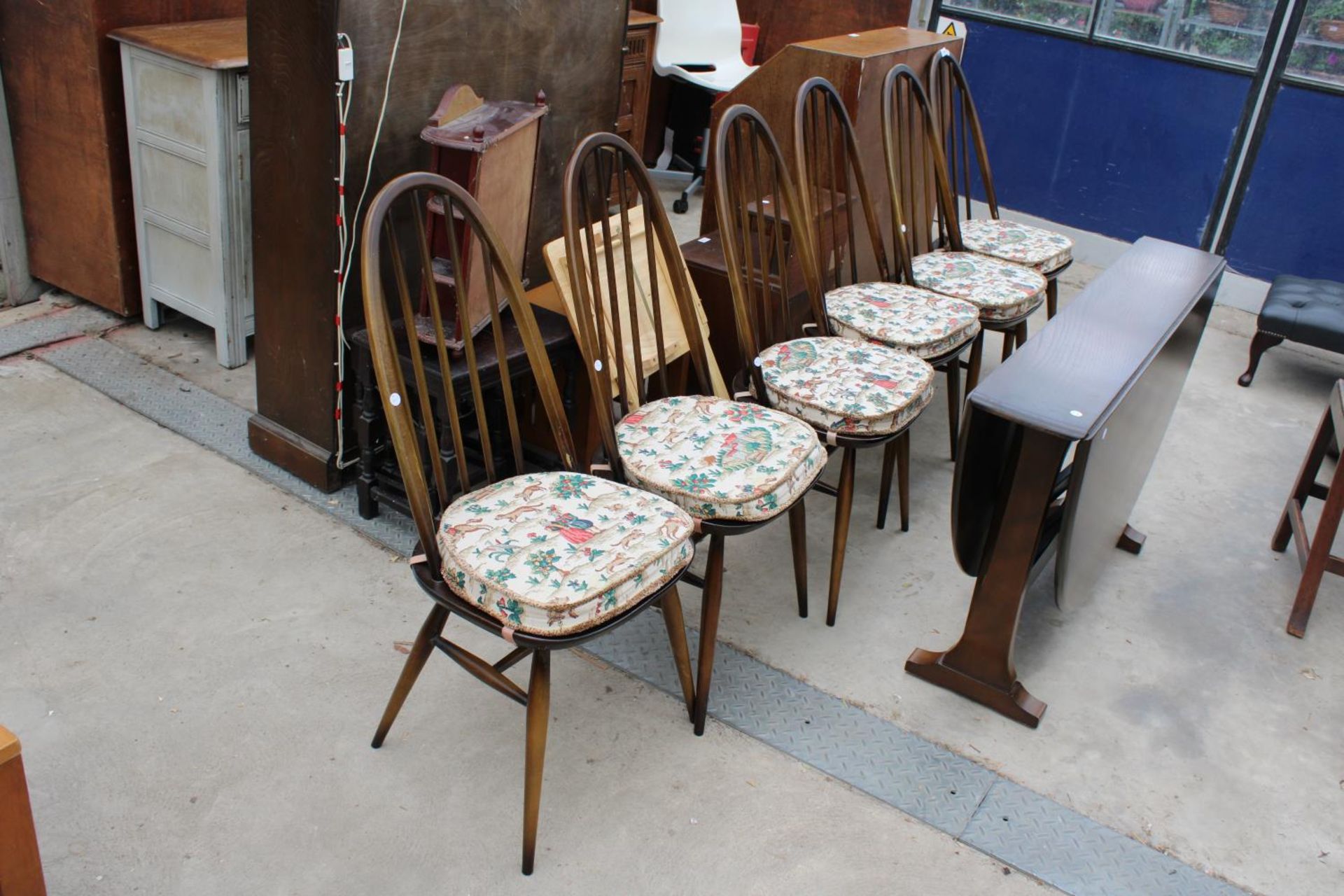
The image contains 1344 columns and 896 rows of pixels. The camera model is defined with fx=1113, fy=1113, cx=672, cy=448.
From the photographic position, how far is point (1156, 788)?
2.15 m

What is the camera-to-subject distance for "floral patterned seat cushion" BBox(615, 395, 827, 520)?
1.97 meters

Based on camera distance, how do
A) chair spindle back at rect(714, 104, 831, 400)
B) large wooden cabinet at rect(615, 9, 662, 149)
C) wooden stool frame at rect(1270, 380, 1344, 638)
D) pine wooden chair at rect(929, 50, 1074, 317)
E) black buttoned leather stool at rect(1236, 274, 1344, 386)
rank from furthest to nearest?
1. large wooden cabinet at rect(615, 9, 662, 149)
2. black buttoned leather stool at rect(1236, 274, 1344, 386)
3. pine wooden chair at rect(929, 50, 1074, 317)
4. wooden stool frame at rect(1270, 380, 1344, 638)
5. chair spindle back at rect(714, 104, 831, 400)

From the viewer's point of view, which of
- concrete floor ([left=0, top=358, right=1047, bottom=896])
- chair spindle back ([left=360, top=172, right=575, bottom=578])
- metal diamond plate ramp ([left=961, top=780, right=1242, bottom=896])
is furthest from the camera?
metal diamond plate ramp ([left=961, top=780, right=1242, bottom=896])

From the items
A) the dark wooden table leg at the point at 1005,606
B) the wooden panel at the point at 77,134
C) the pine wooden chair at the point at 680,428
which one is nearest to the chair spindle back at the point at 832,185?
the pine wooden chair at the point at 680,428

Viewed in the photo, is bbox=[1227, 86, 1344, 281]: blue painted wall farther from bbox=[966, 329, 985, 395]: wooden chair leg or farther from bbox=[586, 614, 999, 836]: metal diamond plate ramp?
bbox=[586, 614, 999, 836]: metal diamond plate ramp

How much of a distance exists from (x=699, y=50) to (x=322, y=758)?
12.9ft

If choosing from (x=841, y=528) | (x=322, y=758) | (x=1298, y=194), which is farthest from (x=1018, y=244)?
(x=322, y=758)

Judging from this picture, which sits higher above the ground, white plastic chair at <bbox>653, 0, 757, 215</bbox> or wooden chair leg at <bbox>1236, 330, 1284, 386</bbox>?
white plastic chair at <bbox>653, 0, 757, 215</bbox>

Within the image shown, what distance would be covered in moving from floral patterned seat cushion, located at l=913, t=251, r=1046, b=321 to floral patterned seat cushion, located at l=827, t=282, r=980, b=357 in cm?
9

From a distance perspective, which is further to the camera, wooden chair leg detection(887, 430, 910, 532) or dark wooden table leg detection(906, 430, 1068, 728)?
wooden chair leg detection(887, 430, 910, 532)

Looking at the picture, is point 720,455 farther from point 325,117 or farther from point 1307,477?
point 1307,477

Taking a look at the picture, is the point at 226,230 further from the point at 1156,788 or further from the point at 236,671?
the point at 1156,788

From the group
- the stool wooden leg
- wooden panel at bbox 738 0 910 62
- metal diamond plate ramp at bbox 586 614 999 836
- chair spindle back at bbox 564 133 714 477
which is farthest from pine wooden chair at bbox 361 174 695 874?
wooden panel at bbox 738 0 910 62

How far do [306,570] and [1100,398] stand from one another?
5.57ft
